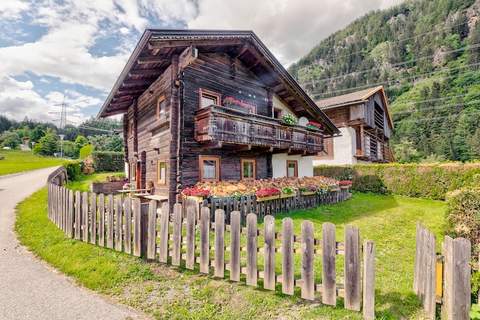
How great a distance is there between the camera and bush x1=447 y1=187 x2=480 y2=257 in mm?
5133

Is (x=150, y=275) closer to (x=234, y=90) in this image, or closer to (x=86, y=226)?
(x=86, y=226)

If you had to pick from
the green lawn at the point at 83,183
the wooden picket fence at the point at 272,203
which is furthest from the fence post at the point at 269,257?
the green lawn at the point at 83,183

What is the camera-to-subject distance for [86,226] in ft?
22.1

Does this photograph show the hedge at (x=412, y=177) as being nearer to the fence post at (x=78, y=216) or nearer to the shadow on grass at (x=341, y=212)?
the shadow on grass at (x=341, y=212)

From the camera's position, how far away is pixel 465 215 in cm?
542

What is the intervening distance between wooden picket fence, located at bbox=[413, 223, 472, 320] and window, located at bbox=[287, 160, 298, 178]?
14.1m

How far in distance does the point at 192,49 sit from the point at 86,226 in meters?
7.57

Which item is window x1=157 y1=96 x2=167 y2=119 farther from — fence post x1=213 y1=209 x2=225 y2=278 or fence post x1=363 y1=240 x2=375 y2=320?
fence post x1=363 y1=240 x2=375 y2=320

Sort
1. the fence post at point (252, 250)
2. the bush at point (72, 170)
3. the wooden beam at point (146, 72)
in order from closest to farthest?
1. the fence post at point (252, 250)
2. the wooden beam at point (146, 72)
3. the bush at point (72, 170)

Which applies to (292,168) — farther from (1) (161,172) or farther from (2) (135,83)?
(2) (135,83)

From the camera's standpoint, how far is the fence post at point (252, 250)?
4.45 meters

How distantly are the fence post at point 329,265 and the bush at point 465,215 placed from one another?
10.2ft

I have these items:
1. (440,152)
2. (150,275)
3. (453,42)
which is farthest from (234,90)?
(453,42)

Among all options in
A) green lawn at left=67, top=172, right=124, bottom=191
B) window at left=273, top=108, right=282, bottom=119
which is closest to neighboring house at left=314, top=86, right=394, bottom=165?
window at left=273, top=108, right=282, bottom=119
